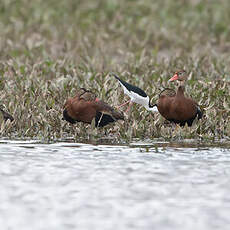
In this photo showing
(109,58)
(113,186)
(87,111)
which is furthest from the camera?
(109,58)

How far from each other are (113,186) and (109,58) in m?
7.15

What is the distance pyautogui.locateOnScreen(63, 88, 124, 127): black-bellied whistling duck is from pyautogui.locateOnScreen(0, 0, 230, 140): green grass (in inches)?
4.5

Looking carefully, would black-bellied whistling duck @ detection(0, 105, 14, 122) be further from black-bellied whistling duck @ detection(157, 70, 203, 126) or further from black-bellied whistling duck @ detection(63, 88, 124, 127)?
black-bellied whistling duck @ detection(157, 70, 203, 126)

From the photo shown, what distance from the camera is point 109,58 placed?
41.3ft

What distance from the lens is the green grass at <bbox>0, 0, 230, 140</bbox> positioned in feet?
26.2

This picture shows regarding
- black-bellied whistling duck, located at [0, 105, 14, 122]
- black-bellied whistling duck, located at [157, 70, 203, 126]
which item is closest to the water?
black-bellied whistling duck, located at [157, 70, 203, 126]

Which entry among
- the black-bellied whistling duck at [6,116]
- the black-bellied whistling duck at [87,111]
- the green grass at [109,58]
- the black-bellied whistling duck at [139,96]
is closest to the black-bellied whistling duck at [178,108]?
the green grass at [109,58]

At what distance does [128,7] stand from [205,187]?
10898mm

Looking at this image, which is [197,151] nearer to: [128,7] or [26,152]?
[26,152]

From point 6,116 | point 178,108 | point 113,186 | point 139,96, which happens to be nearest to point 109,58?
point 139,96

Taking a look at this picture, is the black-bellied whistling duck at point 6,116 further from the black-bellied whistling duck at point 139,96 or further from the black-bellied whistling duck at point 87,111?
the black-bellied whistling duck at point 139,96

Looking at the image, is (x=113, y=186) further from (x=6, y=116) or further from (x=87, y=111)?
(x=6, y=116)

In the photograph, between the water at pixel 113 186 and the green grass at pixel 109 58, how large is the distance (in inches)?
27.6

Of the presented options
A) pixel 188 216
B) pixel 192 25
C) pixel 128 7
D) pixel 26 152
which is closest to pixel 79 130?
pixel 26 152
